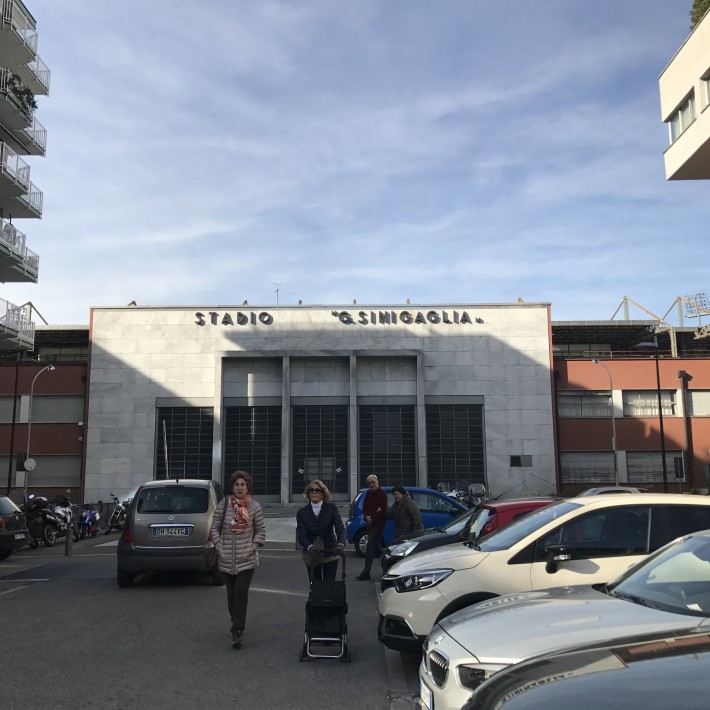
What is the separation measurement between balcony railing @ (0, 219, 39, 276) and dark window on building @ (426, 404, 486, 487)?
22481 millimetres

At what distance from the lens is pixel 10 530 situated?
16.6 metres

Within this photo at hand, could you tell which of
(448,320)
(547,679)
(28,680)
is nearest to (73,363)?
(448,320)

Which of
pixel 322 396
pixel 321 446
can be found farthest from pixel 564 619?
pixel 322 396

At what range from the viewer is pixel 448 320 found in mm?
43188

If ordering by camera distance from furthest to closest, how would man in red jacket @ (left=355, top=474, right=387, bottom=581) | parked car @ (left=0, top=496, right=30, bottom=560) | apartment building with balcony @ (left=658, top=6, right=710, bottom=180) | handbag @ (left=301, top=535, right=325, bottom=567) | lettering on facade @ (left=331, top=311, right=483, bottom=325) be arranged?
lettering on facade @ (left=331, top=311, right=483, bottom=325)
apartment building with balcony @ (left=658, top=6, right=710, bottom=180)
parked car @ (left=0, top=496, right=30, bottom=560)
man in red jacket @ (left=355, top=474, right=387, bottom=581)
handbag @ (left=301, top=535, right=325, bottom=567)

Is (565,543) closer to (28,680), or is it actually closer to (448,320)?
(28,680)

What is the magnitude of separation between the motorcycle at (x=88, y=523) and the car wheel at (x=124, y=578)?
11.9 meters

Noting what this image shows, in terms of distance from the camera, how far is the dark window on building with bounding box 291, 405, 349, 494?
137ft

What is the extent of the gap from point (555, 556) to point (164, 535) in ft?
23.9

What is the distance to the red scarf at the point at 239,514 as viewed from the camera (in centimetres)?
820

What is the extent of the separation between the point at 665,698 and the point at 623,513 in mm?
4885

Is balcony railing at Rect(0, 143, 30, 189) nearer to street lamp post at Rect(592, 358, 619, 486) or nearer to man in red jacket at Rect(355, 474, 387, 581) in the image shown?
man in red jacket at Rect(355, 474, 387, 581)

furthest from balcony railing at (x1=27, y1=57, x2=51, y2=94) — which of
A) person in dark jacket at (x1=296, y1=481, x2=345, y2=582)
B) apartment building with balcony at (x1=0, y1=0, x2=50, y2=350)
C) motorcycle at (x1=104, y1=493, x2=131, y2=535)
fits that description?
person in dark jacket at (x1=296, y1=481, x2=345, y2=582)

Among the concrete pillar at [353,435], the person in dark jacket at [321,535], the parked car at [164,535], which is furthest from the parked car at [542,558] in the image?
the concrete pillar at [353,435]
